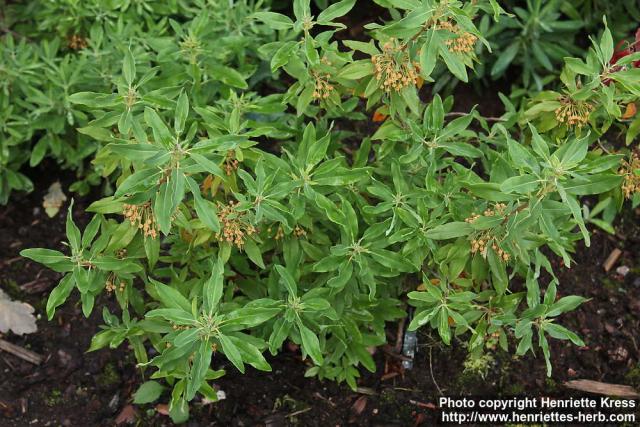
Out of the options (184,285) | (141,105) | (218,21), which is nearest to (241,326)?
(184,285)

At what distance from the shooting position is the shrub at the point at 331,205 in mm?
2215

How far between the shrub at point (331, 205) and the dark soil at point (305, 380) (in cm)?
42

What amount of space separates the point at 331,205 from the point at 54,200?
7.56 feet

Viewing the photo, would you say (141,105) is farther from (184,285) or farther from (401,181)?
(401,181)

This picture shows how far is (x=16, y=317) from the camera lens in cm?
363

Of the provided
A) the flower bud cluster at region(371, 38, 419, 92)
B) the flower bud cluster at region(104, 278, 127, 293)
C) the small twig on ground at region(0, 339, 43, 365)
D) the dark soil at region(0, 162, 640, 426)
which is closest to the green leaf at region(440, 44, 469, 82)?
the flower bud cluster at region(371, 38, 419, 92)

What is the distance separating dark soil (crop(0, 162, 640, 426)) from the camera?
131 inches

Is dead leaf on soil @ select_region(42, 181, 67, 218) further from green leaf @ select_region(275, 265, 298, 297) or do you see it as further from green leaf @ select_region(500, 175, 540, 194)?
green leaf @ select_region(500, 175, 540, 194)

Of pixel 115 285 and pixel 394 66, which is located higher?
pixel 394 66

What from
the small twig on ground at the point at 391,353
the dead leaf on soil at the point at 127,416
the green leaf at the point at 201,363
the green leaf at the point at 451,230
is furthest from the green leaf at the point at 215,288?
the small twig on ground at the point at 391,353

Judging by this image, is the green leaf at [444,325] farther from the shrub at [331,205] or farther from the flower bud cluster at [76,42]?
the flower bud cluster at [76,42]

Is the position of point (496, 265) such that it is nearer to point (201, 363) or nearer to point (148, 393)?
point (201, 363)

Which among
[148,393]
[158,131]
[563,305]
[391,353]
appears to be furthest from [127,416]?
[563,305]

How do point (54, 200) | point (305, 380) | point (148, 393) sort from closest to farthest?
point (148, 393) → point (305, 380) → point (54, 200)
